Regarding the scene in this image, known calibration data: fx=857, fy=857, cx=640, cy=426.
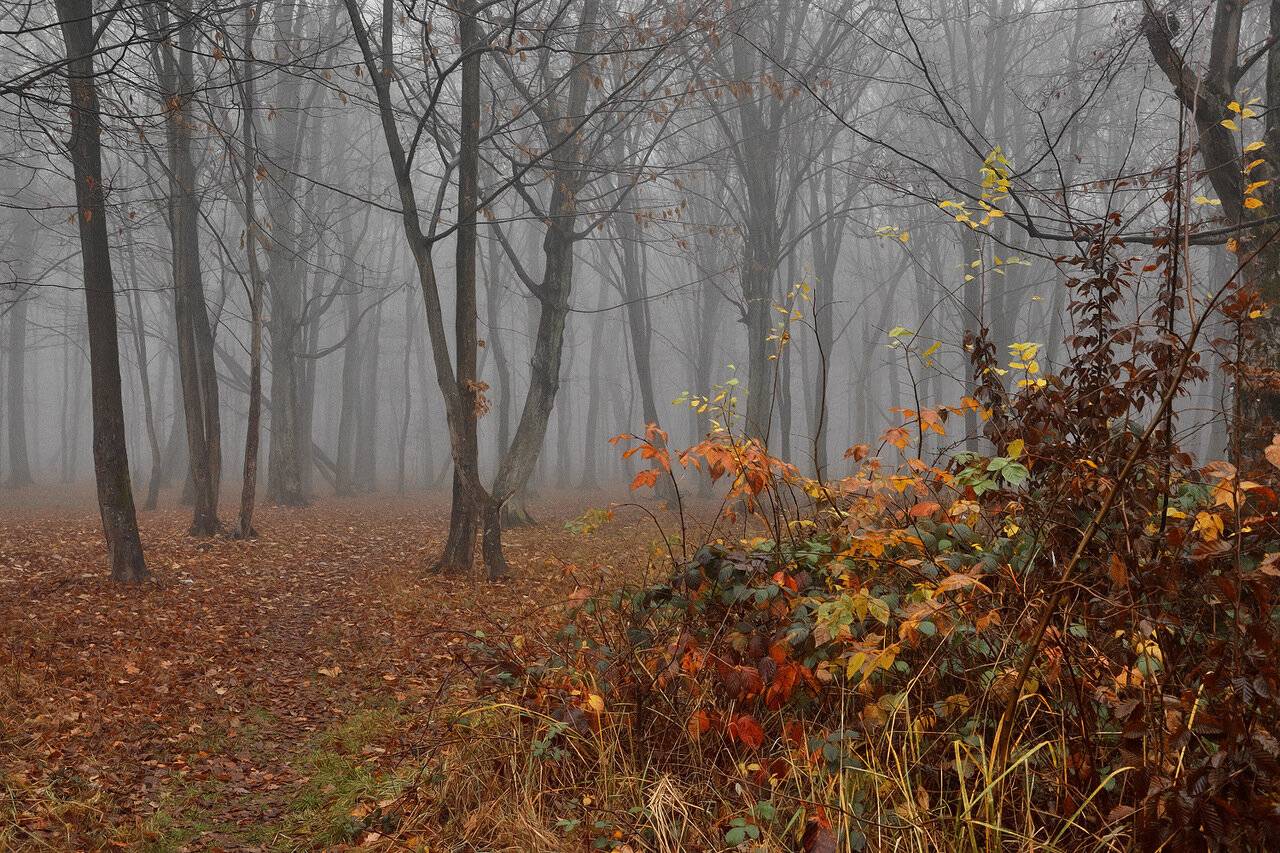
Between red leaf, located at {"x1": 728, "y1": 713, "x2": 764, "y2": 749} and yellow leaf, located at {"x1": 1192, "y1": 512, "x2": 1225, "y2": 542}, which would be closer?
yellow leaf, located at {"x1": 1192, "y1": 512, "x2": 1225, "y2": 542}

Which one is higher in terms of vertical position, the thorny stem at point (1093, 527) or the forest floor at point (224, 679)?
the thorny stem at point (1093, 527)

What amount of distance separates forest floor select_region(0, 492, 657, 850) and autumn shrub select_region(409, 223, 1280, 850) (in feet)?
2.73

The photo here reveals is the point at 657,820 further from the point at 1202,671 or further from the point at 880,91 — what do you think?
the point at 880,91

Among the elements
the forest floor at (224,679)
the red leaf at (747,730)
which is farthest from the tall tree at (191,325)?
the red leaf at (747,730)

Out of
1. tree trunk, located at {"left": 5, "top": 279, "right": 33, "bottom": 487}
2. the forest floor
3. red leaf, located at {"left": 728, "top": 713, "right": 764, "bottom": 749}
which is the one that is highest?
tree trunk, located at {"left": 5, "top": 279, "right": 33, "bottom": 487}

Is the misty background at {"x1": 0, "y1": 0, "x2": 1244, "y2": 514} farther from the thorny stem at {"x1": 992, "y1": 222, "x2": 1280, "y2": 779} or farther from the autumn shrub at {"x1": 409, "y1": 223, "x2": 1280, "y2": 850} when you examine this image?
the thorny stem at {"x1": 992, "y1": 222, "x2": 1280, "y2": 779}

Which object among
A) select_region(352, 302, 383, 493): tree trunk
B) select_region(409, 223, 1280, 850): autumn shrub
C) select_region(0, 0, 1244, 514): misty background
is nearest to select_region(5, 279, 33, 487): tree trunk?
select_region(0, 0, 1244, 514): misty background

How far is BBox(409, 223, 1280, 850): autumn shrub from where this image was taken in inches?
104

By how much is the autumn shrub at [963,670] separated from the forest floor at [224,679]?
833 millimetres

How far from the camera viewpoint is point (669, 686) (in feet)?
12.8

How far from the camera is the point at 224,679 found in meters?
5.78

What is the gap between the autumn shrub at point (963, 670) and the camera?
8.63ft

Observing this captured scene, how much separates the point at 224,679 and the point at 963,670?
4763 mm

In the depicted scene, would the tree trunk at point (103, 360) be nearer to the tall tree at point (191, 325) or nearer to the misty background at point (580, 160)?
the misty background at point (580, 160)
